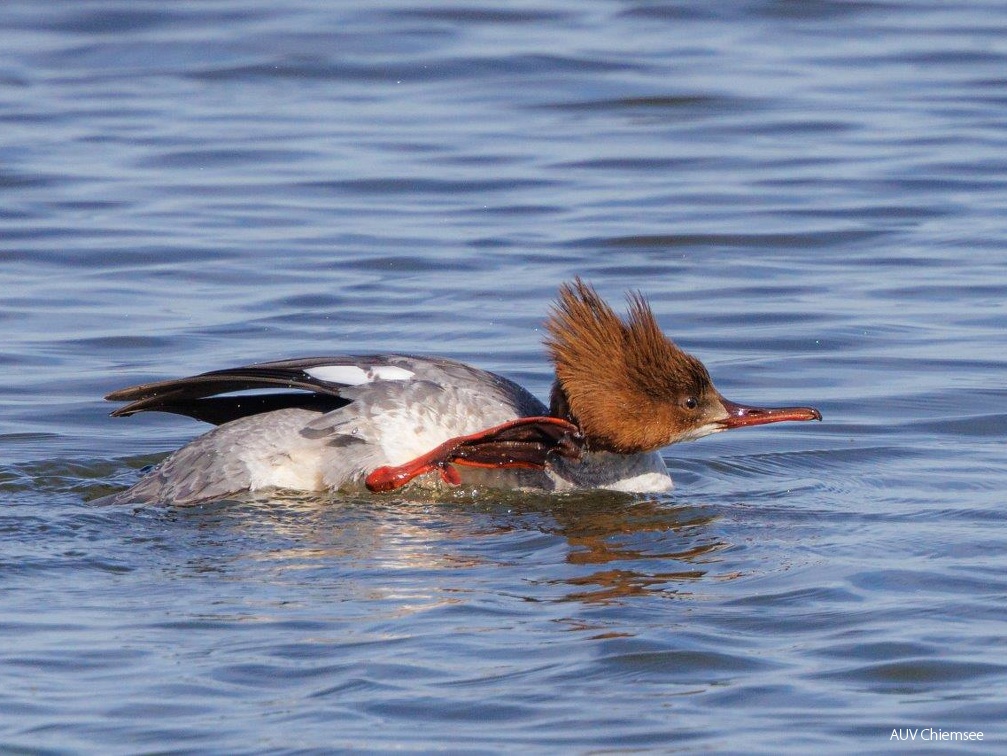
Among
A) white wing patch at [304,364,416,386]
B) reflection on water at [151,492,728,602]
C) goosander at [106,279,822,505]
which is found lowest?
reflection on water at [151,492,728,602]

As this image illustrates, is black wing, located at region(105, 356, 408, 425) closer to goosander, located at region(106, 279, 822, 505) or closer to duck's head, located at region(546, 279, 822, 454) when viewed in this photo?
goosander, located at region(106, 279, 822, 505)

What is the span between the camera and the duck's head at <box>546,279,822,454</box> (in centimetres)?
696

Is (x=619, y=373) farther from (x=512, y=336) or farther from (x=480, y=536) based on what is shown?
(x=512, y=336)

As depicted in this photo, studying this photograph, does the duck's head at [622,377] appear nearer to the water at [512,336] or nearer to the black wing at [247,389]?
the water at [512,336]

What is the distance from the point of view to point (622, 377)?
22.8 feet

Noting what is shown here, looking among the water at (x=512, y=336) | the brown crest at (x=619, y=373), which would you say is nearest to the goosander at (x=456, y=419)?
the brown crest at (x=619, y=373)

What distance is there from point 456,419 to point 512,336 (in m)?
3.00

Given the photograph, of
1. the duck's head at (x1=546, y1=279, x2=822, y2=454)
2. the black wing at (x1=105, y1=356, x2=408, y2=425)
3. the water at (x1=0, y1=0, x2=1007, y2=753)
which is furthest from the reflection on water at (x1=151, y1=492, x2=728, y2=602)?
the black wing at (x1=105, y1=356, x2=408, y2=425)

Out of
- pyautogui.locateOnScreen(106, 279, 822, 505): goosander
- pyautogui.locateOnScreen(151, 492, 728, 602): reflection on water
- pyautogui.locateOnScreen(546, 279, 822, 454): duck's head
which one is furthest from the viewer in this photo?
pyautogui.locateOnScreen(546, 279, 822, 454): duck's head

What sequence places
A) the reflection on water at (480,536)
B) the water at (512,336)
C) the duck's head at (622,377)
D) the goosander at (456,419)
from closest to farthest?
1. the water at (512,336)
2. the reflection on water at (480,536)
3. the goosander at (456,419)
4. the duck's head at (622,377)

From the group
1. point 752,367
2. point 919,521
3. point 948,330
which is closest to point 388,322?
point 752,367

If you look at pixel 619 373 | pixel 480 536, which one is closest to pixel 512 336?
pixel 619 373

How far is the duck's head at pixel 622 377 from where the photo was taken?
22.8 ft

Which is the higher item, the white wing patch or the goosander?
the white wing patch
